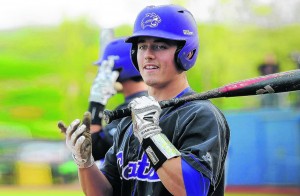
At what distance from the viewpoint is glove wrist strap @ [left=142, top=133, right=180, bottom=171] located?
9.09ft

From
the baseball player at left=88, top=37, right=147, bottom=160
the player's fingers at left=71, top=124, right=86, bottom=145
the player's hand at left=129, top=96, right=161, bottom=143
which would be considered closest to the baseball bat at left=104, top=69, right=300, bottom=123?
→ the player's hand at left=129, top=96, right=161, bottom=143

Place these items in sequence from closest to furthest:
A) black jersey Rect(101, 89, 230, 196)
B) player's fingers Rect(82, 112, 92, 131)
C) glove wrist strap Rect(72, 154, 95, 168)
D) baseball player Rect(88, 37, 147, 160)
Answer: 1. black jersey Rect(101, 89, 230, 196)
2. player's fingers Rect(82, 112, 92, 131)
3. glove wrist strap Rect(72, 154, 95, 168)
4. baseball player Rect(88, 37, 147, 160)

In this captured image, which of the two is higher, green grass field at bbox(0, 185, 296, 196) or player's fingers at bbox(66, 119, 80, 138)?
player's fingers at bbox(66, 119, 80, 138)

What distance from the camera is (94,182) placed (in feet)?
10.9

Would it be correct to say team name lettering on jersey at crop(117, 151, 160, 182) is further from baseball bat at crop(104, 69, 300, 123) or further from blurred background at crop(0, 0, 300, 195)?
blurred background at crop(0, 0, 300, 195)

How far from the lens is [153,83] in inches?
125

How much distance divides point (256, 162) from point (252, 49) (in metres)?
4.49

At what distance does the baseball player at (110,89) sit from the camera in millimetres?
5238

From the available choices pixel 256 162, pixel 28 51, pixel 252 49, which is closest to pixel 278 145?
pixel 256 162

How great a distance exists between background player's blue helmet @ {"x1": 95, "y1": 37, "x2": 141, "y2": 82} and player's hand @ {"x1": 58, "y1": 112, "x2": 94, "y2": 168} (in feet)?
6.84

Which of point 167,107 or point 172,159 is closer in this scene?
point 172,159

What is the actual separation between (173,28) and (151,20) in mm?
115

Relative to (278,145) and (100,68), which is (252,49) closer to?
(278,145)

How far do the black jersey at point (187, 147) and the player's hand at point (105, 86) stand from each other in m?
1.94
